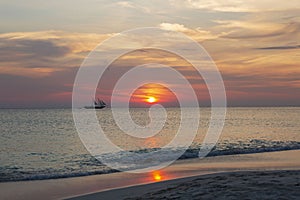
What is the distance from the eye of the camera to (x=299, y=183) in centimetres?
1223

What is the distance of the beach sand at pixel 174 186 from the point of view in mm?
11552

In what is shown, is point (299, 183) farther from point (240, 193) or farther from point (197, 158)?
point (197, 158)

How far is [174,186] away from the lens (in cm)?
1391

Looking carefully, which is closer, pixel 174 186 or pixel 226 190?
pixel 226 190

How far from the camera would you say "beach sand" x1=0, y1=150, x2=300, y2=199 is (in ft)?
37.9

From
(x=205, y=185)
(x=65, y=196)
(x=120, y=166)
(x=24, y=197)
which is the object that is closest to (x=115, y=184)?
(x=65, y=196)

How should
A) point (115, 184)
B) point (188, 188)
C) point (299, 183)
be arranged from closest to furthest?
point (299, 183)
point (188, 188)
point (115, 184)

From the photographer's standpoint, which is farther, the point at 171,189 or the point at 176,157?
the point at 176,157

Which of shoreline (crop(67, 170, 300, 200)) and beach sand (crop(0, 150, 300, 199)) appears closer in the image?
shoreline (crop(67, 170, 300, 200))

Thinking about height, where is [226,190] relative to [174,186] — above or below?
above

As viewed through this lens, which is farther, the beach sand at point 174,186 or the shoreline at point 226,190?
the beach sand at point 174,186

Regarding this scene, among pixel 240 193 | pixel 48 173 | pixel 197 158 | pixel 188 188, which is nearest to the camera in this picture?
pixel 240 193

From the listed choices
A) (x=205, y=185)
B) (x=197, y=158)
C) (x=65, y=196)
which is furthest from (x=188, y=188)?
(x=197, y=158)

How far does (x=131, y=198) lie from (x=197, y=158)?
49.3 feet
